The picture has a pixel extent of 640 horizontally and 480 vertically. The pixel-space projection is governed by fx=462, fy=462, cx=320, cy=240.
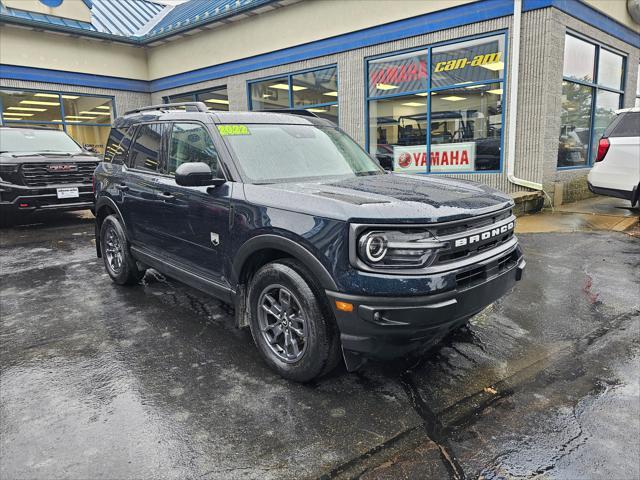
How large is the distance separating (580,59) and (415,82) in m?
3.55

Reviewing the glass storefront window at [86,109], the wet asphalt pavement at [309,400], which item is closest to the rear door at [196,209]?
the wet asphalt pavement at [309,400]

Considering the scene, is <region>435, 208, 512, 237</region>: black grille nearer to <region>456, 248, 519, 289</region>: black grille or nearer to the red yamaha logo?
<region>456, 248, 519, 289</region>: black grille

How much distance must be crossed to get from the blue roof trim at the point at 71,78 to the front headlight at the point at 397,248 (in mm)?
15911

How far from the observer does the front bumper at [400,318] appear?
8.42ft

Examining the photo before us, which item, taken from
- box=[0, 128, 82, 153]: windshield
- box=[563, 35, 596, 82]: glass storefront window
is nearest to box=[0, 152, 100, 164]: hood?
box=[0, 128, 82, 153]: windshield

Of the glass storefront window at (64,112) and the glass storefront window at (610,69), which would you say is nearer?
the glass storefront window at (610,69)

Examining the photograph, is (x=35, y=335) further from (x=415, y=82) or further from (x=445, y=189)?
(x=415, y=82)

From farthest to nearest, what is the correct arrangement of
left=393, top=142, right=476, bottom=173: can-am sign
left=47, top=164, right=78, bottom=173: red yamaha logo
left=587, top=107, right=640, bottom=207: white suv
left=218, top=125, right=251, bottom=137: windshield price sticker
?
left=393, top=142, right=476, bottom=173: can-am sign < left=47, top=164, right=78, bottom=173: red yamaha logo < left=587, top=107, right=640, bottom=207: white suv < left=218, top=125, right=251, bottom=137: windshield price sticker

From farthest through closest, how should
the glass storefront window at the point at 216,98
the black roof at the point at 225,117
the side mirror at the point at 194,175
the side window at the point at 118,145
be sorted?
1. the glass storefront window at the point at 216,98
2. the side window at the point at 118,145
3. the black roof at the point at 225,117
4. the side mirror at the point at 194,175

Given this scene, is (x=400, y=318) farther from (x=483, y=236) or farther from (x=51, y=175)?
(x=51, y=175)

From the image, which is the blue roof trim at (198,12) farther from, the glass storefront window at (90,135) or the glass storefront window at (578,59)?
the glass storefront window at (578,59)

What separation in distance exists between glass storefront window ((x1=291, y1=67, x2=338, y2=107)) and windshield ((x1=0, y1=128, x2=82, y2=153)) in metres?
5.94

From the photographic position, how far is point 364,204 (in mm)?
2730

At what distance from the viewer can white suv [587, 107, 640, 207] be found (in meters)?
7.95
